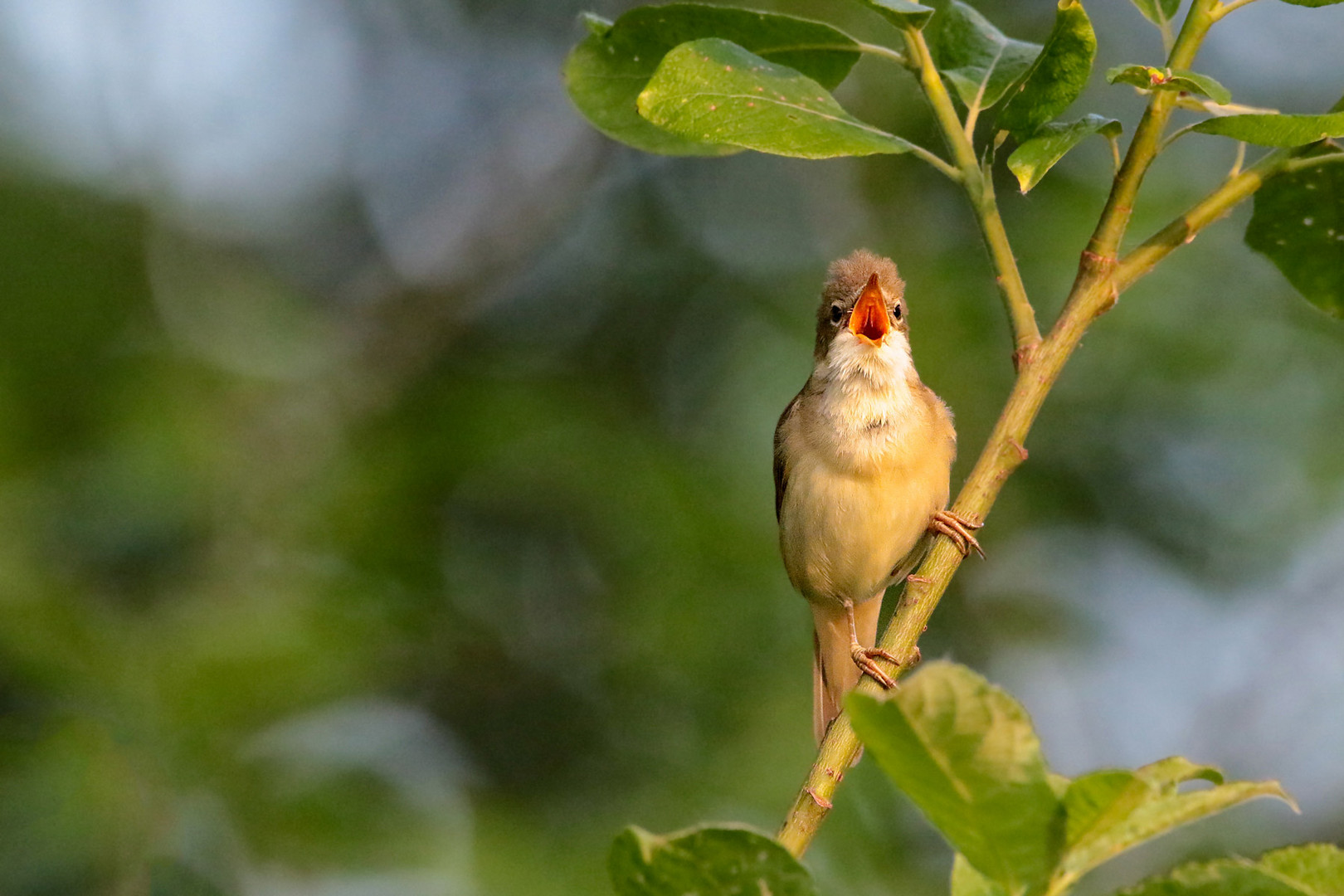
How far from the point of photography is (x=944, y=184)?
5.64m

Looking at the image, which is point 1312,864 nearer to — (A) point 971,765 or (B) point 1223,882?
(B) point 1223,882

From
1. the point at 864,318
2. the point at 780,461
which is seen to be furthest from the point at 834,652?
the point at 864,318

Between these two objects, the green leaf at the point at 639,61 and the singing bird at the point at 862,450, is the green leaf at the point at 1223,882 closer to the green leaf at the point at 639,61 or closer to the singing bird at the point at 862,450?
the green leaf at the point at 639,61

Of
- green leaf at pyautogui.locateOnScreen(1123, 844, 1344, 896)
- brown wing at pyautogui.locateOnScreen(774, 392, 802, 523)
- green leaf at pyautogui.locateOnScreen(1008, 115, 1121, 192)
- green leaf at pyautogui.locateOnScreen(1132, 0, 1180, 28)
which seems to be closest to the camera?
green leaf at pyautogui.locateOnScreen(1123, 844, 1344, 896)

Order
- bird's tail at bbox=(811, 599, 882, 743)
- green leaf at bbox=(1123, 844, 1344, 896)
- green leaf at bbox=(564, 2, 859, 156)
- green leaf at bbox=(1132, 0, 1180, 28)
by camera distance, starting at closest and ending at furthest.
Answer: green leaf at bbox=(1123, 844, 1344, 896) → green leaf at bbox=(1132, 0, 1180, 28) → green leaf at bbox=(564, 2, 859, 156) → bird's tail at bbox=(811, 599, 882, 743)

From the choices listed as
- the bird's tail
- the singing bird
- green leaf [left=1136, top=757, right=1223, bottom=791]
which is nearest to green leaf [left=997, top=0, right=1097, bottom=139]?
green leaf [left=1136, top=757, right=1223, bottom=791]

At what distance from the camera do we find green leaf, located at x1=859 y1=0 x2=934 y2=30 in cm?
170

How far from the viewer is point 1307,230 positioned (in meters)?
1.95

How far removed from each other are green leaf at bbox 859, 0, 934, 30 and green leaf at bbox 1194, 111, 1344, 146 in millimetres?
400

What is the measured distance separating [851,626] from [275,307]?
2.91 meters

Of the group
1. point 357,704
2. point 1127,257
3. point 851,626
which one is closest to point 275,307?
point 357,704

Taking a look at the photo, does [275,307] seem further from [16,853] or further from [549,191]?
[16,853]

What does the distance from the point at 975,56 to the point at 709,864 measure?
1.42 m

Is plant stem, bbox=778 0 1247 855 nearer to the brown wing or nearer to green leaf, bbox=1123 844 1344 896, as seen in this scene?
green leaf, bbox=1123 844 1344 896
